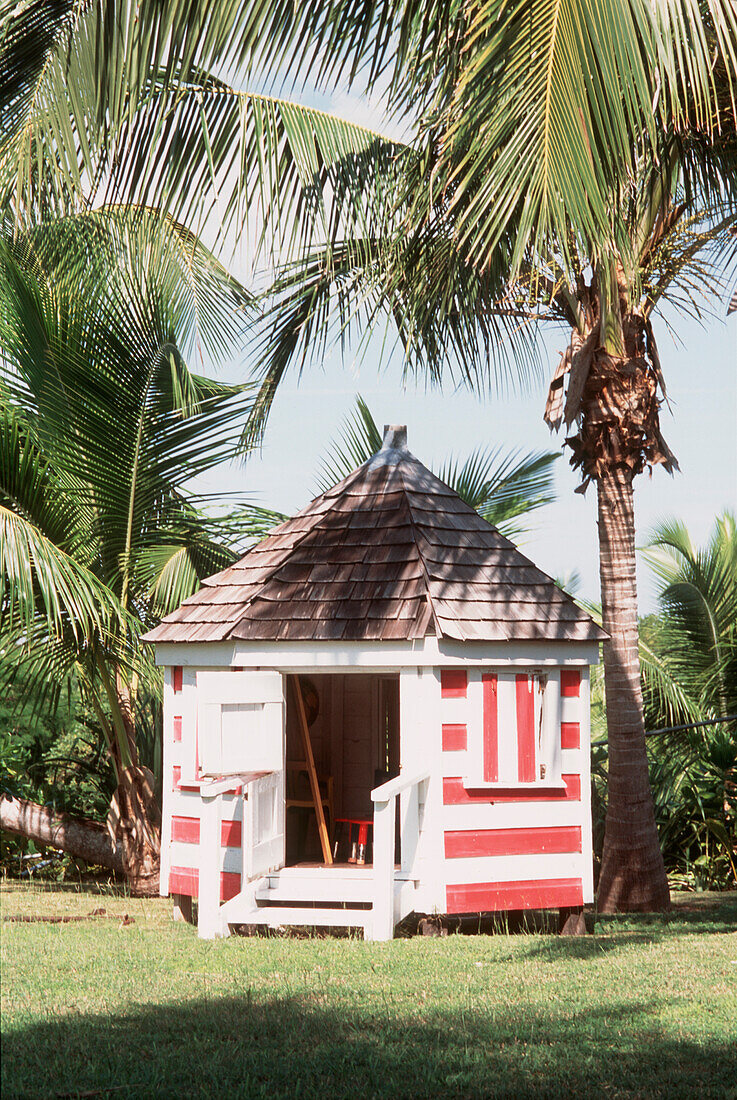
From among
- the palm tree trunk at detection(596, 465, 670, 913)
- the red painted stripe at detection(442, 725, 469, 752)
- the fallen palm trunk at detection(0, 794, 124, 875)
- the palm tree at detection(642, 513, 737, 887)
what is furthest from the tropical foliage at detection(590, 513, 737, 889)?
the fallen palm trunk at detection(0, 794, 124, 875)

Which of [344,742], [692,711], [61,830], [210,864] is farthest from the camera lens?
[692,711]

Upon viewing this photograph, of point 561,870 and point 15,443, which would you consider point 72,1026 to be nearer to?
point 561,870

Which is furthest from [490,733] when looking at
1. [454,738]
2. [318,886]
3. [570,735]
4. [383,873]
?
[318,886]

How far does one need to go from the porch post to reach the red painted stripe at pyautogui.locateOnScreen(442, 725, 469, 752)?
818mm

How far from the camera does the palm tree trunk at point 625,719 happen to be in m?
10.8

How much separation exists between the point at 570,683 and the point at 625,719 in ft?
5.71

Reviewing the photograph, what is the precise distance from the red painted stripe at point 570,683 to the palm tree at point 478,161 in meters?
1.51

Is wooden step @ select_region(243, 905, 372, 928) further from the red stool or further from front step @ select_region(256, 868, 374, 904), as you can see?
the red stool

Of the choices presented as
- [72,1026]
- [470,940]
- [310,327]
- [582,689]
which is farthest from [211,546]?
[72,1026]

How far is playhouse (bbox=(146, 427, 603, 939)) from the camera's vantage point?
336 inches

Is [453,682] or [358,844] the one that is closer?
[453,682]

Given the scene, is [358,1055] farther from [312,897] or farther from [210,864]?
[312,897]

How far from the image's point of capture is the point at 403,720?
875cm

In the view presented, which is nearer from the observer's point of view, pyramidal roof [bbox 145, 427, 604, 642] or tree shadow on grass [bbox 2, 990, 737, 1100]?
tree shadow on grass [bbox 2, 990, 737, 1100]
